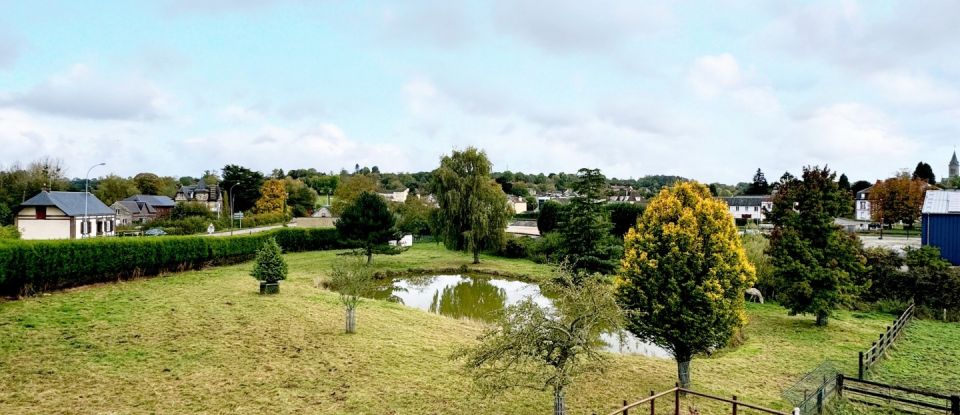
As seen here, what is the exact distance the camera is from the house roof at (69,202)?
1553 inches

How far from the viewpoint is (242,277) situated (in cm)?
2706

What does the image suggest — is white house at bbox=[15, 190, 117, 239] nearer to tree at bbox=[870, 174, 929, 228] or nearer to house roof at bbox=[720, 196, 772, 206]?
tree at bbox=[870, 174, 929, 228]

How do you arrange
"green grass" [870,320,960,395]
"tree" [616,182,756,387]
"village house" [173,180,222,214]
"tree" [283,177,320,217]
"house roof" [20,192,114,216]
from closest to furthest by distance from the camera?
"tree" [616,182,756,387] → "green grass" [870,320,960,395] → "house roof" [20,192,114,216] → "tree" [283,177,320,217] → "village house" [173,180,222,214]

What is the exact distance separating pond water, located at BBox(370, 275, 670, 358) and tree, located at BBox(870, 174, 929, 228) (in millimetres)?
46377

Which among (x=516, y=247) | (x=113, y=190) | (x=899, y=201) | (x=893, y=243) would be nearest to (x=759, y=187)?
(x=899, y=201)

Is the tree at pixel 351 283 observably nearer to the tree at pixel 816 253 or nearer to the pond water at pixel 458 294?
the pond water at pixel 458 294

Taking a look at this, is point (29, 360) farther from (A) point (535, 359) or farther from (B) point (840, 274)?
(B) point (840, 274)

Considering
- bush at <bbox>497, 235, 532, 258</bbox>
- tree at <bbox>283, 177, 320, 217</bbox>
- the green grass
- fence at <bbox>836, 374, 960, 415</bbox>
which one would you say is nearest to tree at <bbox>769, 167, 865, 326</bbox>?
the green grass

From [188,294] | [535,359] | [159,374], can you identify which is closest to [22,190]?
[188,294]

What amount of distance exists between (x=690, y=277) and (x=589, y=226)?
14.2m

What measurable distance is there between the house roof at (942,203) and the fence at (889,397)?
2061 centimetres

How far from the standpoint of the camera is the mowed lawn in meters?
10.3

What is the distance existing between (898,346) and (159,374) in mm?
21660

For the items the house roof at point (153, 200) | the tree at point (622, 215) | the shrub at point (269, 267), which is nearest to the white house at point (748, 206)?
the tree at point (622, 215)
